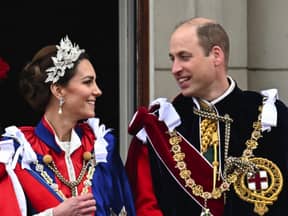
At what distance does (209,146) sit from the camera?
13.0 ft

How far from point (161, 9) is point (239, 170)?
1.72 m

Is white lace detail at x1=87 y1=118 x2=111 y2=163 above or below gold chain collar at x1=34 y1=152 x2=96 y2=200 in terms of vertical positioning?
above

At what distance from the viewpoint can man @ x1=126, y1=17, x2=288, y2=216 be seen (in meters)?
3.91

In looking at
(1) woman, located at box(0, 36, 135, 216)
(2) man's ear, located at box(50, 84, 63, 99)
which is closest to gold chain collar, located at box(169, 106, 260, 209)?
(1) woman, located at box(0, 36, 135, 216)

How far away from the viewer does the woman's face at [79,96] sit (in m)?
3.88

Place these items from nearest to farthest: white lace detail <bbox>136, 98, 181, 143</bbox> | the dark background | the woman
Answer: the woman < white lace detail <bbox>136, 98, 181, 143</bbox> < the dark background

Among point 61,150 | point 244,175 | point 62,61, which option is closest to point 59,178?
point 61,150

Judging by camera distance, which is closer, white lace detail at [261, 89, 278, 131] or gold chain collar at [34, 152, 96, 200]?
gold chain collar at [34, 152, 96, 200]

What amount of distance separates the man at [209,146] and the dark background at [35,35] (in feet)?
9.01

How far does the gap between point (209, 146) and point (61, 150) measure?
67 cm

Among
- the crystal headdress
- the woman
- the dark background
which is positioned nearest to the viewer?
the woman

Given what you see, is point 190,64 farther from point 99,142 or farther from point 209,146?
point 99,142

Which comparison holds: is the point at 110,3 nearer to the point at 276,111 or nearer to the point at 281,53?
the point at 281,53

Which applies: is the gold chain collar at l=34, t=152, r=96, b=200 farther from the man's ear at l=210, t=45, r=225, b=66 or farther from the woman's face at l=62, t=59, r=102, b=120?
the man's ear at l=210, t=45, r=225, b=66
